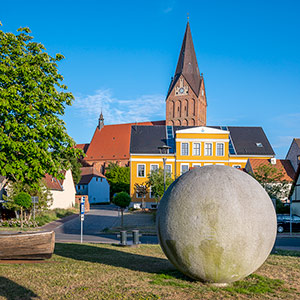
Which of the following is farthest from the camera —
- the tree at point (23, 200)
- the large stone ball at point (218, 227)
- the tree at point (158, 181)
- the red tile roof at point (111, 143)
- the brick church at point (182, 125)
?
the red tile roof at point (111, 143)

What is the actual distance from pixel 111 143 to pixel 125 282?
88.0 meters

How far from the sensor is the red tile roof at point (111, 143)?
92750 mm

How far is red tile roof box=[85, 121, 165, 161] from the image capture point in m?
92.8

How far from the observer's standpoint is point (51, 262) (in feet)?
34.7

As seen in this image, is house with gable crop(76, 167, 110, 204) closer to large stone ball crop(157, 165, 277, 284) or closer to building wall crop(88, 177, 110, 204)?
building wall crop(88, 177, 110, 204)

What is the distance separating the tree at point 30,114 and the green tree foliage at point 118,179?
63879mm

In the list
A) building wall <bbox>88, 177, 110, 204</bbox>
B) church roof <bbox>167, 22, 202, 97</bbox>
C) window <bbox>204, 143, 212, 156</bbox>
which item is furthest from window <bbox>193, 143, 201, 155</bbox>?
church roof <bbox>167, 22, 202, 97</bbox>

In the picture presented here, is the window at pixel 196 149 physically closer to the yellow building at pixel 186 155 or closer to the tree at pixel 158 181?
the yellow building at pixel 186 155

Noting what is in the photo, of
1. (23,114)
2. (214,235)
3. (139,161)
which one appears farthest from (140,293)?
(139,161)

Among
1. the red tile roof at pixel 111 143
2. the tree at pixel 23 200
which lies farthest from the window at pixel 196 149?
the red tile roof at pixel 111 143

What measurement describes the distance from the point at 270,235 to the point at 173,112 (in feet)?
254

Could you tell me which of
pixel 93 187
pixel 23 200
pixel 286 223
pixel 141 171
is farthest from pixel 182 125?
pixel 23 200

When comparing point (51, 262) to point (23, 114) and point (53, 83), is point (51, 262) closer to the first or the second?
point (23, 114)

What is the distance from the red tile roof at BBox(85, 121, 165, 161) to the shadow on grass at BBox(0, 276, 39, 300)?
83.7 metres
